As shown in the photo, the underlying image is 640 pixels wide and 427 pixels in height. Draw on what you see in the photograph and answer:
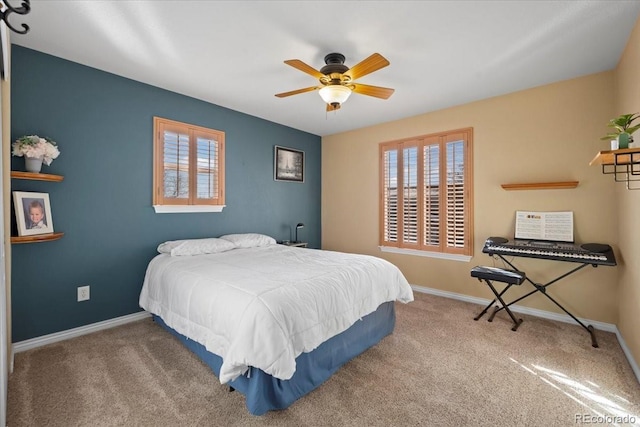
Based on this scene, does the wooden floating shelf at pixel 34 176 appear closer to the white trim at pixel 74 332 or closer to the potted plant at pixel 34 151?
the potted plant at pixel 34 151

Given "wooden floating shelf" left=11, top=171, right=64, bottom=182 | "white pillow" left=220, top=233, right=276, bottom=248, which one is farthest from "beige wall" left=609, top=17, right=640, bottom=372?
"wooden floating shelf" left=11, top=171, right=64, bottom=182

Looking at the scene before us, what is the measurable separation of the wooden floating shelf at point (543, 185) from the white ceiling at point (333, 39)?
3.59 ft

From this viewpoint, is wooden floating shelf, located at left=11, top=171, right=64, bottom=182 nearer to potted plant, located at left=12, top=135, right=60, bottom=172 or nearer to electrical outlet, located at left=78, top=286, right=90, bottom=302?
potted plant, located at left=12, top=135, right=60, bottom=172

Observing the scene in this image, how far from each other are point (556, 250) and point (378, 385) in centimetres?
218

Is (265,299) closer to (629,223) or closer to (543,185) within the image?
(629,223)

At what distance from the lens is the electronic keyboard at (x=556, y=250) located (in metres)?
2.62

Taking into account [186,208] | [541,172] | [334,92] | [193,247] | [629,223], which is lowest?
[193,247]

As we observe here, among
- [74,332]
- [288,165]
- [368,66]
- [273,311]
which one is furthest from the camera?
[288,165]

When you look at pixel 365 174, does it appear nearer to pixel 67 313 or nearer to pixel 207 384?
pixel 207 384

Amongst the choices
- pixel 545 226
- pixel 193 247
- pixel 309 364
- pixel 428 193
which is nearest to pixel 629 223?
pixel 545 226

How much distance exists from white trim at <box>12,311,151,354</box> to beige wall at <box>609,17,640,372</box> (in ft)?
14.7

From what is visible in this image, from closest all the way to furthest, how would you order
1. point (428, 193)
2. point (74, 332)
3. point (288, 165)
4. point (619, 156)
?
1. point (619, 156)
2. point (74, 332)
3. point (428, 193)
4. point (288, 165)

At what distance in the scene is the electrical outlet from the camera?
9.37 feet

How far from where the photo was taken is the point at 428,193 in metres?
4.18
